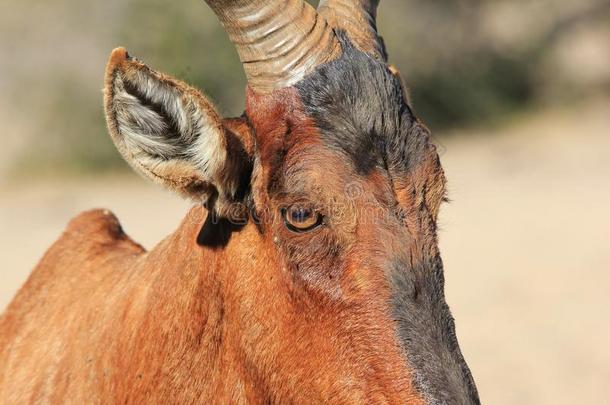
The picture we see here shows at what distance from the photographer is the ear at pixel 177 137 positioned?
177 inches

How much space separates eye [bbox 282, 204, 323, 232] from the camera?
4441mm

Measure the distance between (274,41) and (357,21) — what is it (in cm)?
60

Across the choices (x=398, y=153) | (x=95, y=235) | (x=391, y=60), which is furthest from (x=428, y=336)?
(x=391, y=60)

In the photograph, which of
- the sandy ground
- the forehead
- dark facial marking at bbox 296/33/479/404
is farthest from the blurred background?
the forehead

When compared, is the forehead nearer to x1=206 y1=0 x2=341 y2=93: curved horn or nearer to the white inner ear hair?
x1=206 y1=0 x2=341 y2=93: curved horn

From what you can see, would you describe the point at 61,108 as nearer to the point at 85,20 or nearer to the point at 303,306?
the point at 85,20

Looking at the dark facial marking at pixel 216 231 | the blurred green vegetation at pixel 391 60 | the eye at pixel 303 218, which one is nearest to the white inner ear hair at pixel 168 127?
the dark facial marking at pixel 216 231

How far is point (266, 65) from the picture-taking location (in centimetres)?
474

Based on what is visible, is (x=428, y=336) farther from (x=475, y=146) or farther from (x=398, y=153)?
(x=475, y=146)

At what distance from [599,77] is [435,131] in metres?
5.58

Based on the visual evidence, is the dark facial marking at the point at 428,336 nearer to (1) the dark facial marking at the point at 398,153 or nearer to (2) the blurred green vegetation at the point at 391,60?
(1) the dark facial marking at the point at 398,153

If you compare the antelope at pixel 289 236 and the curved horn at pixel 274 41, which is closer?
the antelope at pixel 289 236

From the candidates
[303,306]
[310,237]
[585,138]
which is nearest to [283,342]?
[303,306]

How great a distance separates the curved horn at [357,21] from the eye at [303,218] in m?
0.91
